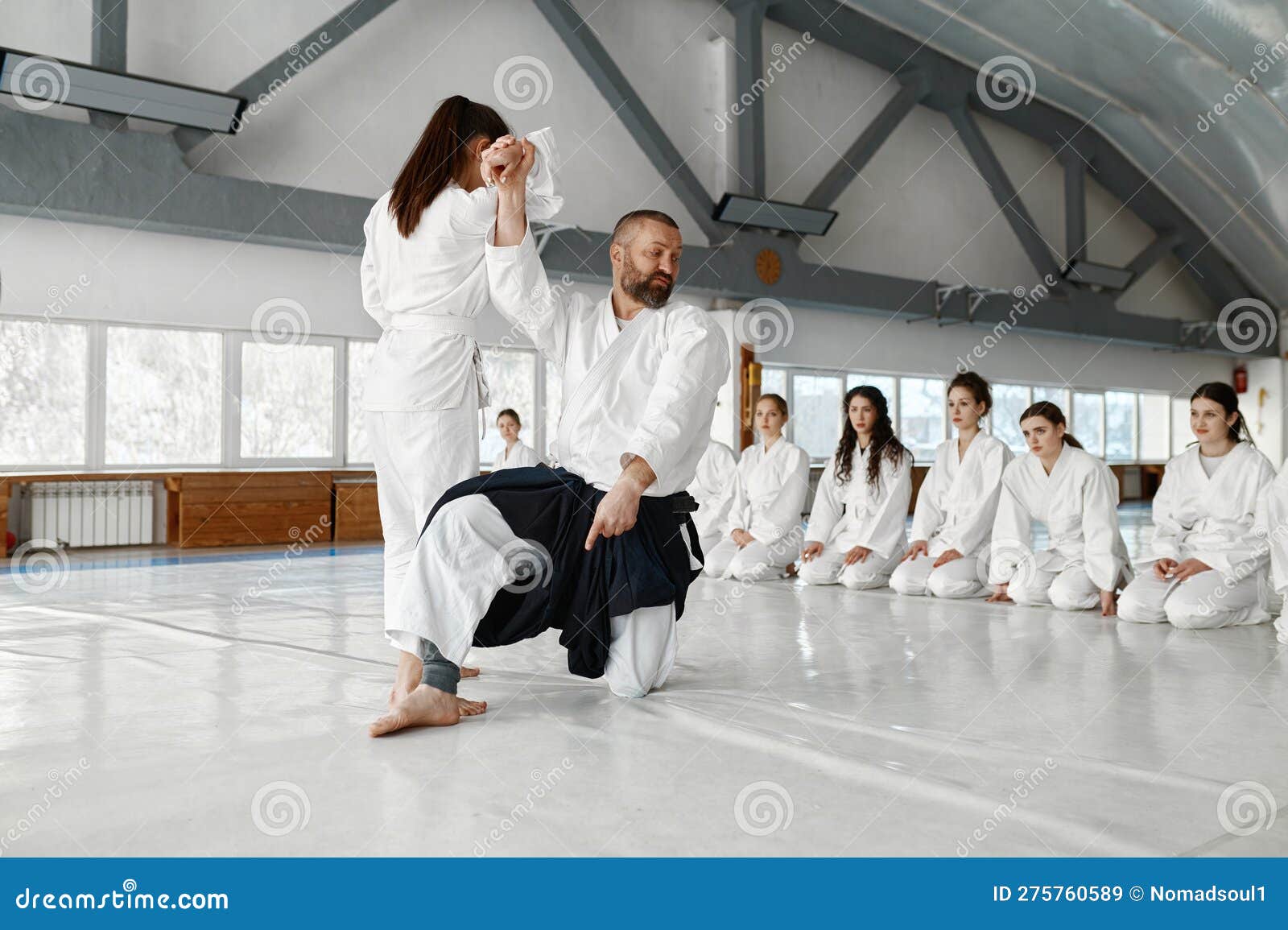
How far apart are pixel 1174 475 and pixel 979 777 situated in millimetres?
3195

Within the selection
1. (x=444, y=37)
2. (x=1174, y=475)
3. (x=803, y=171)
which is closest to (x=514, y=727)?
(x=1174, y=475)

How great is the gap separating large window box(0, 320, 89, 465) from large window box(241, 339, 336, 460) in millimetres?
1249

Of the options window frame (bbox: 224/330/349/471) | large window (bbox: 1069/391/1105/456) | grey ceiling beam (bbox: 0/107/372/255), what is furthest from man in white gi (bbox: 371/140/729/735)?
large window (bbox: 1069/391/1105/456)

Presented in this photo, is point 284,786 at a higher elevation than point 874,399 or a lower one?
lower

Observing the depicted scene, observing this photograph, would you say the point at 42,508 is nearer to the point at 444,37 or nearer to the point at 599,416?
the point at 444,37

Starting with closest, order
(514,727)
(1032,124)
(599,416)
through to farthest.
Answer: (514,727) < (599,416) < (1032,124)

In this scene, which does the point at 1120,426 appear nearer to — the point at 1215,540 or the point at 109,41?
the point at 1215,540

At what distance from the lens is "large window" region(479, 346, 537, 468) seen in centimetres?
1014

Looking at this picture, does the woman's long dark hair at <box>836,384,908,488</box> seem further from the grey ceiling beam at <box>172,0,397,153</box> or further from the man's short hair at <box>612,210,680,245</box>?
the grey ceiling beam at <box>172,0,397,153</box>

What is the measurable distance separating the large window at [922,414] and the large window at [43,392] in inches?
381

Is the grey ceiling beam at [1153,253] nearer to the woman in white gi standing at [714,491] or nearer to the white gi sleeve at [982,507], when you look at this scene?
the woman in white gi standing at [714,491]

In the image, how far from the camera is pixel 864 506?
19.2 ft

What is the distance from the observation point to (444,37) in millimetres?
9492

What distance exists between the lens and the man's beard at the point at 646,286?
9.05 ft
